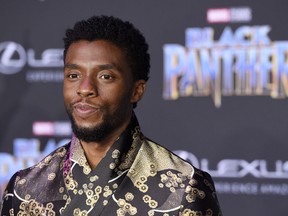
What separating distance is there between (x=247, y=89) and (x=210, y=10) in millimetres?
338

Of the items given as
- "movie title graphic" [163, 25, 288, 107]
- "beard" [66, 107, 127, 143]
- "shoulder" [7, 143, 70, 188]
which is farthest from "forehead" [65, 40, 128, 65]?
"movie title graphic" [163, 25, 288, 107]

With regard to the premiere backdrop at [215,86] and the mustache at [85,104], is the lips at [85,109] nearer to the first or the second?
the mustache at [85,104]

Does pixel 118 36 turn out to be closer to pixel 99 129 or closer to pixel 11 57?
pixel 99 129

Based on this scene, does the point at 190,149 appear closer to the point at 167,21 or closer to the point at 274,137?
the point at 274,137

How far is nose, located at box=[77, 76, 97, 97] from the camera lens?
131 cm

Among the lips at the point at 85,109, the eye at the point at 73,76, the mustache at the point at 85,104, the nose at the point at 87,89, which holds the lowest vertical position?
the lips at the point at 85,109

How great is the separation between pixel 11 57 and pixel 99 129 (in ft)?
5.44

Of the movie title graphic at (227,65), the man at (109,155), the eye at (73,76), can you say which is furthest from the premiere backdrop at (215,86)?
the eye at (73,76)

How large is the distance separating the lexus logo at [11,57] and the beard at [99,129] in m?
1.60

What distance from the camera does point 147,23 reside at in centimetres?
274

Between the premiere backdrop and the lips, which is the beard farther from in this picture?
the premiere backdrop

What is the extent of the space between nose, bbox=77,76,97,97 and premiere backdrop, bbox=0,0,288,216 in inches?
54.0

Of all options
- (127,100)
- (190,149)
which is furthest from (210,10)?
(127,100)

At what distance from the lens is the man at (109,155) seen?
1.33 meters
